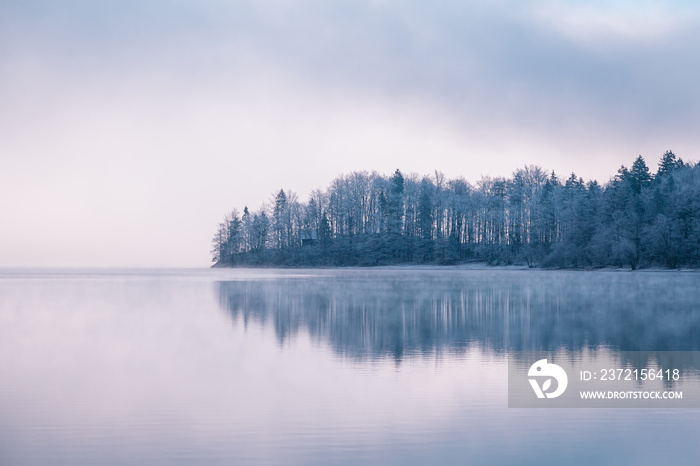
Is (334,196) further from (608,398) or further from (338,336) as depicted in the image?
(608,398)

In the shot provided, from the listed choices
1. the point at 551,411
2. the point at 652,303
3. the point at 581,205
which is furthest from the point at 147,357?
the point at 581,205

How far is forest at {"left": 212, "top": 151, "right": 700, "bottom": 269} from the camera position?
9606 centimetres

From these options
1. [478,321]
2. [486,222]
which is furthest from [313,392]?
[486,222]

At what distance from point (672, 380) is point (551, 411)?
422 cm

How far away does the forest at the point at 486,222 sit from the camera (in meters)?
96.1

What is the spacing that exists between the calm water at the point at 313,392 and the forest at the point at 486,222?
7176cm

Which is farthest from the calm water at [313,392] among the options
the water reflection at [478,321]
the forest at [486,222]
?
the forest at [486,222]

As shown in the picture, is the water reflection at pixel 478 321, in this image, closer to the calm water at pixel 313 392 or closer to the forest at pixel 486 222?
the calm water at pixel 313 392

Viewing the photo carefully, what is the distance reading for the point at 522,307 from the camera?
3403 cm

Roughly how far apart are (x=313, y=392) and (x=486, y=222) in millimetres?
126381

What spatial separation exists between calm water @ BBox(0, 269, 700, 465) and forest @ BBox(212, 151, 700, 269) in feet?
235

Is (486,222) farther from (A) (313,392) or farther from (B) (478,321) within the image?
(A) (313,392)

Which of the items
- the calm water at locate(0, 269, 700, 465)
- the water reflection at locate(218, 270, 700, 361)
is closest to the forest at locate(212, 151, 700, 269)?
the water reflection at locate(218, 270, 700, 361)

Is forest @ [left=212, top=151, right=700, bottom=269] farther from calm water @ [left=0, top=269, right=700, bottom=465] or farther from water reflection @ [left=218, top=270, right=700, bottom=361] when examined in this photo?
calm water @ [left=0, top=269, right=700, bottom=465]
